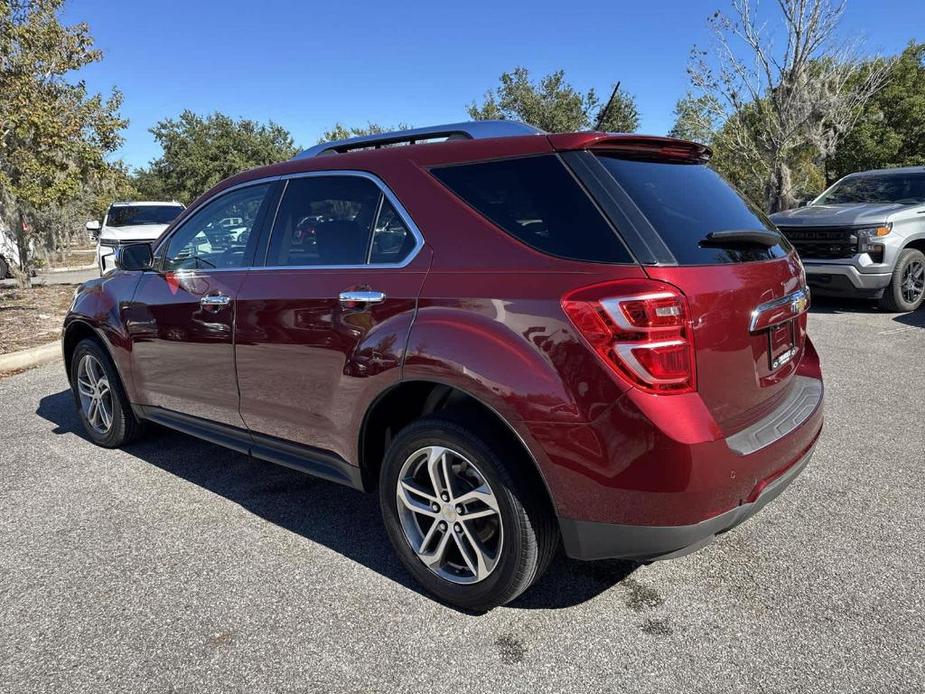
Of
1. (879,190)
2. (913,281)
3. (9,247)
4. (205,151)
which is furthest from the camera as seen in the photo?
(205,151)

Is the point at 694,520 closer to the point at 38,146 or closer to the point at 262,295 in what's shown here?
the point at 262,295

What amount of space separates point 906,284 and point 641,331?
8.30 m

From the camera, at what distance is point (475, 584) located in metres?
2.56

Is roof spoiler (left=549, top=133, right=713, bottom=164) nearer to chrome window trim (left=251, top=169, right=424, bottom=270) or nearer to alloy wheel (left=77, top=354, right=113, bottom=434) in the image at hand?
chrome window trim (left=251, top=169, right=424, bottom=270)

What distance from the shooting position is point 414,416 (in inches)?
114

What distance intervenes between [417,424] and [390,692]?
940 mm

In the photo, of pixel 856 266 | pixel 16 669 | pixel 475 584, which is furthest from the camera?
pixel 856 266

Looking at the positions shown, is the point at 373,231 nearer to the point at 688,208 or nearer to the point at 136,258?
the point at 688,208

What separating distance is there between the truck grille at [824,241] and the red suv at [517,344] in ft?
20.3

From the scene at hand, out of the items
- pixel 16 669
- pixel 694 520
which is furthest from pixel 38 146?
pixel 694 520

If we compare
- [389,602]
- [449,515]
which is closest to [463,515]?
[449,515]

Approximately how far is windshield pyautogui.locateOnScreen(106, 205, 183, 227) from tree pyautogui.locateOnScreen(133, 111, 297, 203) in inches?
877

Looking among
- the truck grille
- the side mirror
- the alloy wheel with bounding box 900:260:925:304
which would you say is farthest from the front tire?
the alloy wheel with bounding box 900:260:925:304

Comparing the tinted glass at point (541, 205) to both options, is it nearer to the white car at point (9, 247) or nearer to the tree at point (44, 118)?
the tree at point (44, 118)
